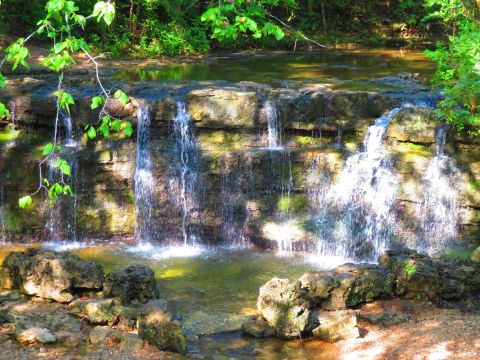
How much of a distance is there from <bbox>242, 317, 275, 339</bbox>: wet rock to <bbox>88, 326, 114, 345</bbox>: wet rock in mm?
1749

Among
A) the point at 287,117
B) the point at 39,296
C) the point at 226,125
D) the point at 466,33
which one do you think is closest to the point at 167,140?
the point at 226,125

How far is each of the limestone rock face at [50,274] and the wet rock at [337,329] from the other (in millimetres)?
3232

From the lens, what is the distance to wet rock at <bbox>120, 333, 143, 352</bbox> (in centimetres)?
748

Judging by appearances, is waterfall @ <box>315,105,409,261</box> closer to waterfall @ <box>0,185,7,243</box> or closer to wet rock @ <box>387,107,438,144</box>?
wet rock @ <box>387,107,438,144</box>

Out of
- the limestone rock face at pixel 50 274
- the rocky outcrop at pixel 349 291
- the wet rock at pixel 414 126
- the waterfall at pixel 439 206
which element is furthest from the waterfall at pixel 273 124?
the limestone rock face at pixel 50 274

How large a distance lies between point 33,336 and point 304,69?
13.0 meters

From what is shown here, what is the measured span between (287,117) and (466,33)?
12.3ft

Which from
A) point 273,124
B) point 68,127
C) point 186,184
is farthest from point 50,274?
point 273,124

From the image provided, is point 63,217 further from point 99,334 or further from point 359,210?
point 359,210

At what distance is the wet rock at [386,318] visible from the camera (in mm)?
8477

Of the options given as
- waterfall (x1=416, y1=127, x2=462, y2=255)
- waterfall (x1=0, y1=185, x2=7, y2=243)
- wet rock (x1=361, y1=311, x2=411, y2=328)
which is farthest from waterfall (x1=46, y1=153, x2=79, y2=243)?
waterfall (x1=416, y1=127, x2=462, y2=255)

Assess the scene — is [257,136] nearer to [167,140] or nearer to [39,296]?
[167,140]

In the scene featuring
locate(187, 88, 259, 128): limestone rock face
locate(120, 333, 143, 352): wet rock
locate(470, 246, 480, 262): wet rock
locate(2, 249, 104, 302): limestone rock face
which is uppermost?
locate(187, 88, 259, 128): limestone rock face

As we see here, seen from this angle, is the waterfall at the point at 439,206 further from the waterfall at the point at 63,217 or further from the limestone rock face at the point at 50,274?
the waterfall at the point at 63,217
